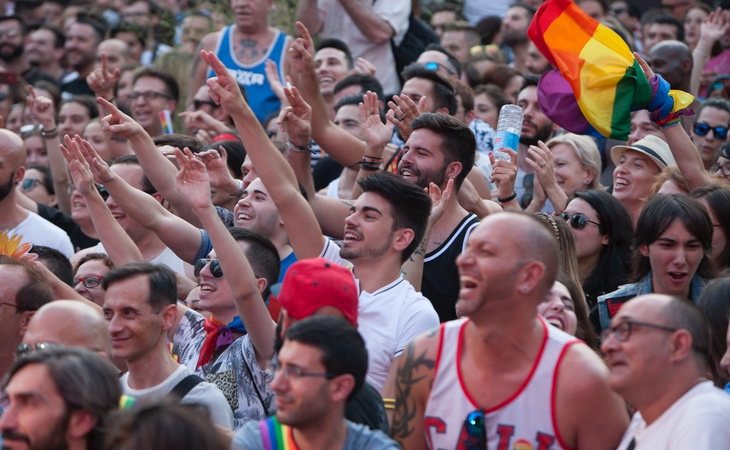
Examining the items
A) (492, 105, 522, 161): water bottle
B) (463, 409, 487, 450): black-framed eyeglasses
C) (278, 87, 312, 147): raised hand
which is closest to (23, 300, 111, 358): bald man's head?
(463, 409, 487, 450): black-framed eyeglasses

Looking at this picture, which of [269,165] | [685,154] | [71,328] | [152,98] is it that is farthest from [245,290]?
[152,98]

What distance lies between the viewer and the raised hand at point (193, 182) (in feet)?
20.5

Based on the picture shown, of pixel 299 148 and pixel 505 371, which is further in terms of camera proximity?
pixel 299 148

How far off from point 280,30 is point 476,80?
1936mm

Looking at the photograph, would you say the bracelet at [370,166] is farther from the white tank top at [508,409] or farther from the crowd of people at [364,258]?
the white tank top at [508,409]

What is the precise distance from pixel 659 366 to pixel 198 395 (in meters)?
2.03

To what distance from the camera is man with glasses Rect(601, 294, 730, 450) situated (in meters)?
4.50

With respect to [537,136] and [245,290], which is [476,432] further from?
[537,136]

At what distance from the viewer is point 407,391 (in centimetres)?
495

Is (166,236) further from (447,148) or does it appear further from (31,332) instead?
(31,332)

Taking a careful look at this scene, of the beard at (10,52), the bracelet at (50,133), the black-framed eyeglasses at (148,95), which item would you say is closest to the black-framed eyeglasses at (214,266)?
the bracelet at (50,133)

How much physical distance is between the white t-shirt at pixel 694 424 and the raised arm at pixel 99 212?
3574 millimetres

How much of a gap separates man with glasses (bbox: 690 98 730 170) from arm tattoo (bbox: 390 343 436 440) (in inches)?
186

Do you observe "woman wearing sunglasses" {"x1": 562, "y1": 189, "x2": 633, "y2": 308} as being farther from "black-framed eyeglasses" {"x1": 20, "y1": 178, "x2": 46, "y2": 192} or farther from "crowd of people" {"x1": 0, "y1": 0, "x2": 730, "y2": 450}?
"black-framed eyeglasses" {"x1": 20, "y1": 178, "x2": 46, "y2": 192}
